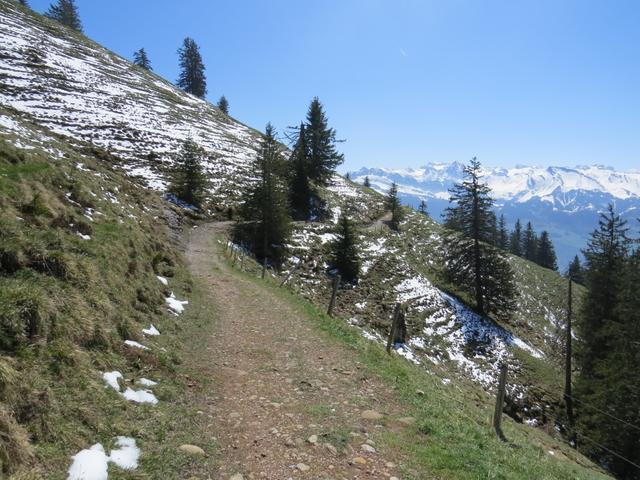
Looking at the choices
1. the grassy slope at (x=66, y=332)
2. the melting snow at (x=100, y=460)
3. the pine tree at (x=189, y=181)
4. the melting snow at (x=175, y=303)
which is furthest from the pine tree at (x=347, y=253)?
the melting snow at (x=100, y=460)

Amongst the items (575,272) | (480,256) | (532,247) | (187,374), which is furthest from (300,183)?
(532,247)

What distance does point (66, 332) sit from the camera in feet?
21.8

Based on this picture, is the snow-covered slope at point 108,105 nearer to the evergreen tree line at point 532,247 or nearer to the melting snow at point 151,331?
the melting snow at point 151,331

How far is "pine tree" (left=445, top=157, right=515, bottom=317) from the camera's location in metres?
37.3

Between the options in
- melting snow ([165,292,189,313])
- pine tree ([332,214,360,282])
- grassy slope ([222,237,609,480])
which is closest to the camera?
grassy slope ([222,237,609,480])

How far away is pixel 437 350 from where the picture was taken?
27.6m

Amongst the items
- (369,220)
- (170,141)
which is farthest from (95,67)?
(369,220)

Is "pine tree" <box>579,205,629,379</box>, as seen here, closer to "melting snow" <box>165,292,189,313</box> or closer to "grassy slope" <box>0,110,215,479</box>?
"melting snow" <box>165,292,189,313</box>

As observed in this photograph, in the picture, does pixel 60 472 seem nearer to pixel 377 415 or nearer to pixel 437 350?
pixel 377 415

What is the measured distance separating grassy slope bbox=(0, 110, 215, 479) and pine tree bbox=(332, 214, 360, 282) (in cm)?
2199

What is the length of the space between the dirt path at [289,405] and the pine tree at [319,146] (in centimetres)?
4098

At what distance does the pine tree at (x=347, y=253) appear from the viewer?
34.4m

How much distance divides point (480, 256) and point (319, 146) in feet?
Answer: 91.5

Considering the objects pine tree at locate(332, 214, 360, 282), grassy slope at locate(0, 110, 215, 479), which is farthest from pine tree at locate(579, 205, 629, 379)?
grassy slope at locate(0, 110, 215, 479)
